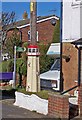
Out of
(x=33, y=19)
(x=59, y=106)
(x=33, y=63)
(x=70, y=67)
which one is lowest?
(x=59, y=106)

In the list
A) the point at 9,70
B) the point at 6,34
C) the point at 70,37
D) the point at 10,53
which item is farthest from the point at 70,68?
the point at 6,34

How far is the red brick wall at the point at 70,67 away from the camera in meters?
15.7

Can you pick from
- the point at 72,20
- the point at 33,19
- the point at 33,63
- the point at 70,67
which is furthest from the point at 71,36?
the point at 33,63

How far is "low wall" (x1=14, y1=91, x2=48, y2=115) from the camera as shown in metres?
12.3

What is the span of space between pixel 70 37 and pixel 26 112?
484cm

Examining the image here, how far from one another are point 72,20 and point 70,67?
2069 millimetres

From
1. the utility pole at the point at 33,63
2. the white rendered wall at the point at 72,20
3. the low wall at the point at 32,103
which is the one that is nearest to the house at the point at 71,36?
Answer: the white rendered wall at the point at 72,20

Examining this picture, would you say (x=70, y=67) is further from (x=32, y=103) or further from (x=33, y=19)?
(x=32, y=103)

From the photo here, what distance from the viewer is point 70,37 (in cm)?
1630

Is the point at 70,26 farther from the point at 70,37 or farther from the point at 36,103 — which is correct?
the point at 36,103

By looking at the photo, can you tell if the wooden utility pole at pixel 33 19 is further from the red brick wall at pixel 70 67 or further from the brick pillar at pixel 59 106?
the brick pillar at pixel 59 106

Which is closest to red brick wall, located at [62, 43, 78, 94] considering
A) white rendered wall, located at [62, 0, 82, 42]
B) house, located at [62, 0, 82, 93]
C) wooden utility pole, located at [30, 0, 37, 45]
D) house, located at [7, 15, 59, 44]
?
house, located at [62, 0, 82, 93]

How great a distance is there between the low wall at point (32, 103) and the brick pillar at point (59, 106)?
48 cm

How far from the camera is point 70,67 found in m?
16.1
